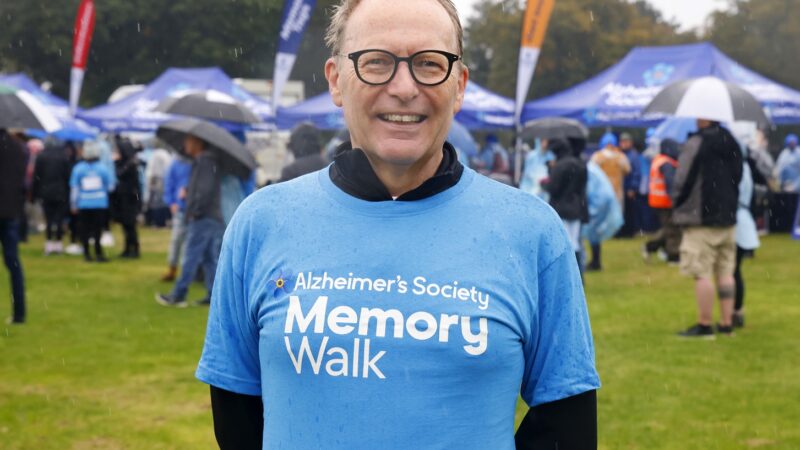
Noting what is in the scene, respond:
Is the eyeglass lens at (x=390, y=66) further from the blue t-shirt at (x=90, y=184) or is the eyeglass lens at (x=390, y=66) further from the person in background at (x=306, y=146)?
the blue t-shirt at (x=90, y=184)

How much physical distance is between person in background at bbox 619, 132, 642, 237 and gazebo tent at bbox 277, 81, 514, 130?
2.42 metres

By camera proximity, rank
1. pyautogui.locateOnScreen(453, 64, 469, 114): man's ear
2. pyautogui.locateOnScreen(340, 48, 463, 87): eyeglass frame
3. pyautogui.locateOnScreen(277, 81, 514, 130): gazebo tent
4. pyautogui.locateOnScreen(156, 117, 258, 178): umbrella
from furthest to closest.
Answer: pyautogui.locateOnScreen(277, 81, 514, 130): gazebo tent
pyautogui.locateOnScreen(156, 117, 258, 178): umbrella
pyautogui.locateOnScreen(453, 64, 469, 114): man's ear
pyautogui.locateOnScreen(340, 48, 463, 87): eyeglass frame

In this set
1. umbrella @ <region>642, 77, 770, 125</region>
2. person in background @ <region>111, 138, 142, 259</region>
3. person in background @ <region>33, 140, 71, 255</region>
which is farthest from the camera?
person in background @ <region>33, 140, 71, 255</region>

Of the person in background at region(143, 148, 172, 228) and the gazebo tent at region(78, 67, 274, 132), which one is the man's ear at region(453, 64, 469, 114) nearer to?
the gazebo tent at region(78, 67, 274, 132)

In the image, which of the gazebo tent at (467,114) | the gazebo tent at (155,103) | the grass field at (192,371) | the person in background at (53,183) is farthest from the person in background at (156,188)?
the grass field at (192,371)

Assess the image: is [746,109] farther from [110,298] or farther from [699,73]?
[699,73]

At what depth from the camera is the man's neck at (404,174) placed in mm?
2150

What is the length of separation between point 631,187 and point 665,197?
7.42 metres

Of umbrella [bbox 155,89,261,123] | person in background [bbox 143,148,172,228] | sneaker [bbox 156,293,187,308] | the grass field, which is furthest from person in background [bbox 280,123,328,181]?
person in background [bbox 143,148,172,228]

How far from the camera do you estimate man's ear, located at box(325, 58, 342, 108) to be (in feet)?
7.39

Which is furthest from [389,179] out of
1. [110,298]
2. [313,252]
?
[110,298]

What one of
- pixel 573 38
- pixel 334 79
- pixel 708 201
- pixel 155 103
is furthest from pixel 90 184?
pixel 573 38

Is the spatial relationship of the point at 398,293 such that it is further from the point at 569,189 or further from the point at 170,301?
the point at 170,301

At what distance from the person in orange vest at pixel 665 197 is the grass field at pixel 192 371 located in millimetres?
1189
